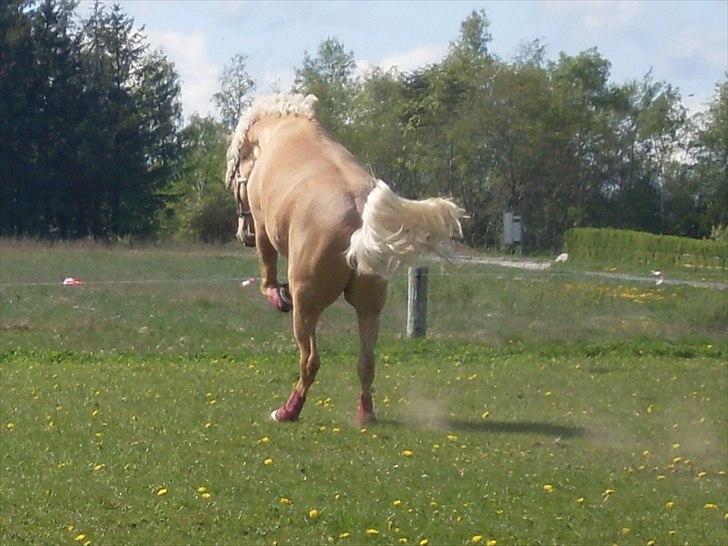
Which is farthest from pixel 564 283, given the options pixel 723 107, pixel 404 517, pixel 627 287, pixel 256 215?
pixel 723 107

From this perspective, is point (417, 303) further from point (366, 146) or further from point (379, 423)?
point (366, 146)

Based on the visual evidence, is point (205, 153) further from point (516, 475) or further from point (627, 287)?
point (516, 475)

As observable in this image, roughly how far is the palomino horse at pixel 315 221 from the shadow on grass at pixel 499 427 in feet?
1.56

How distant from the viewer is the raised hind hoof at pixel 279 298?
9.49 m

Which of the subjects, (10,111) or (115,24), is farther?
(115,24)

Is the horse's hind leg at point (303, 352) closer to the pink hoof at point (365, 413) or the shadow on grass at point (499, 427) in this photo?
the pink hoof at point (365, 413)

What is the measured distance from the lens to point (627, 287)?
23.0m

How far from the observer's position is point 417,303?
17344 mm

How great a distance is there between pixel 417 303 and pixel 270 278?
7846 mm

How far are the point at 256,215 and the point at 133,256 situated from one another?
1007 inches

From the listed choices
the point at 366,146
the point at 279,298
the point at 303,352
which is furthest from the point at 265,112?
the point at 366,146

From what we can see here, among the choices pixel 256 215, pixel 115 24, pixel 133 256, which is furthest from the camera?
pixel 115 24

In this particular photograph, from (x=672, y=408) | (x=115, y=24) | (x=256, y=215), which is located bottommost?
(x=672, y=408)

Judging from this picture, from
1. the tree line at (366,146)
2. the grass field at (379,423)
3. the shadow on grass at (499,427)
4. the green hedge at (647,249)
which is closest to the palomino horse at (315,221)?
the shadow on grass at (499,427)
